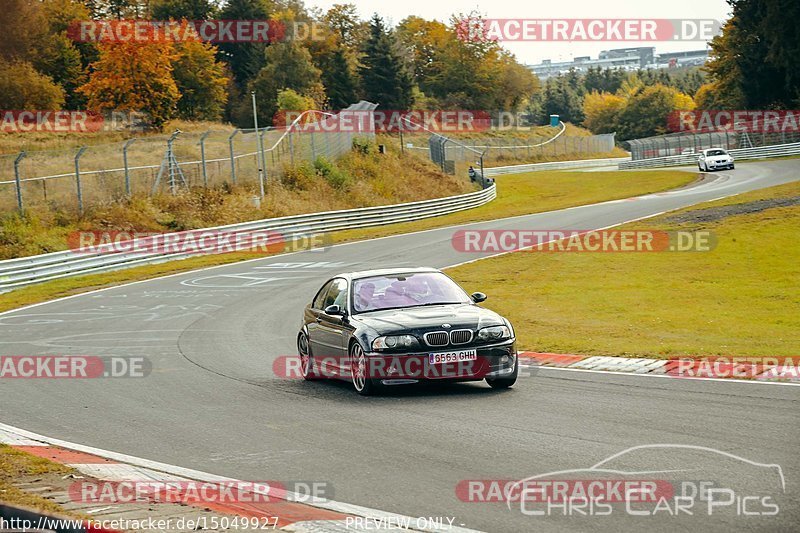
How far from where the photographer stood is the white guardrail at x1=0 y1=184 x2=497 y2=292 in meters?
28.4

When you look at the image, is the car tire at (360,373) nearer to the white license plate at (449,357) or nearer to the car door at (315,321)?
the white license plate at (449,357)

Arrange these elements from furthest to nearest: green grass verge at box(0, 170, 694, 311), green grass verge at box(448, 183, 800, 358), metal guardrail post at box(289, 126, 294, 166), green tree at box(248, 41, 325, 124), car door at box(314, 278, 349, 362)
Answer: green tree at box(248, 41, 325, 124)
metal guardrail post at box(289, 126, 294, 166)
green grass verge at box(0, 170, 694, 311)
green grass verge at box(448, 183, 800, 358)
car door at box(314, 278, 349, 362)

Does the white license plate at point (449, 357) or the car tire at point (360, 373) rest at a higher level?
the white license plate at point (449, 357)

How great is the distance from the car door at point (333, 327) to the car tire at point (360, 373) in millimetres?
300

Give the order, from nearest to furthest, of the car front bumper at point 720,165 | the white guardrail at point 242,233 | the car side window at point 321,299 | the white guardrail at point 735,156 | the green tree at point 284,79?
the car side window at point 321,299 < the white guardrail at point 242,233 < the car front bumper at point 720,165 < the white guardrail at point 735,156 < the green tree at point 284,79

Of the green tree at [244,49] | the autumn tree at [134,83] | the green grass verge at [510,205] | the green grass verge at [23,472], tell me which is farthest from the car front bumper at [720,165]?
the green grass verge at [23,472]

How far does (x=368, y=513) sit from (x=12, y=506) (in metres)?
2.15

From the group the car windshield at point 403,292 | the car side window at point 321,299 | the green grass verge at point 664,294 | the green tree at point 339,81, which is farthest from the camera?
the green tree at point 339,81

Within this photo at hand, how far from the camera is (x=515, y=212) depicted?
1836 inches

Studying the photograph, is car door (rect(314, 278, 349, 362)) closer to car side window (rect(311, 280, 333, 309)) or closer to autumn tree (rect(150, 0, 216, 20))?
car side window (rect(311, 280, 333, 309))

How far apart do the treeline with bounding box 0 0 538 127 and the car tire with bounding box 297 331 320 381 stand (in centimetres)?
5149

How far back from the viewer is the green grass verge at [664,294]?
14914 mm

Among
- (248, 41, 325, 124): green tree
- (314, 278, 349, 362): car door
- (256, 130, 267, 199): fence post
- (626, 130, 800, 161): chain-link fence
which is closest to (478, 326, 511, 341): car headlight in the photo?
(314, 278, 349, 362): car door

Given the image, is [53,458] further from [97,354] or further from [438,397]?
[97,354]
